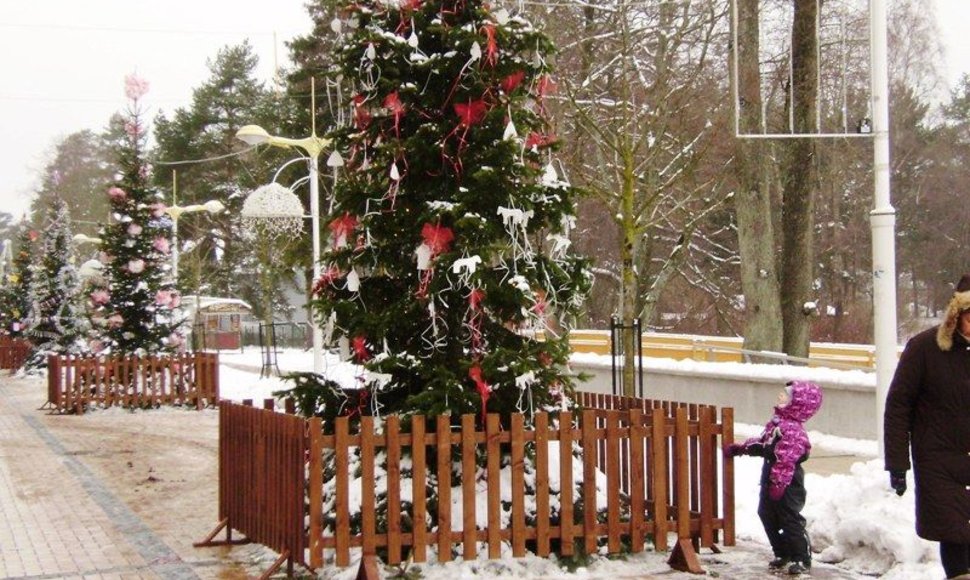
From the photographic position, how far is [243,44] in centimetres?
6688

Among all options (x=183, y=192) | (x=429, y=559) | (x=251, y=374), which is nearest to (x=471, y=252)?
(x=429, y=559)

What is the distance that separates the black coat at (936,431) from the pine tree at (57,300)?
3279 cm

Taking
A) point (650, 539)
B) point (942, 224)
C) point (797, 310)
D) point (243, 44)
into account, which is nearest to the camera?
point (650, 539)

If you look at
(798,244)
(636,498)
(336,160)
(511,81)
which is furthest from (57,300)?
(636,498)

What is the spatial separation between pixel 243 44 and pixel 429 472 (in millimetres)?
62452

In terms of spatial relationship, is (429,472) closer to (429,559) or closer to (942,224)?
(429,559)

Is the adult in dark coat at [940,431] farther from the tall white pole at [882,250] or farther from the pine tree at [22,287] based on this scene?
the pine tree at [22,287]

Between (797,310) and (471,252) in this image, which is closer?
(471,252)

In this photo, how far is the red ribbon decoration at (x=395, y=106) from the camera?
8.30 metres

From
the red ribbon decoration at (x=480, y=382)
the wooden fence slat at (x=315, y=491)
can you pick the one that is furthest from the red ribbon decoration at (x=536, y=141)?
the wooden fence slat at (x=315, y=491)

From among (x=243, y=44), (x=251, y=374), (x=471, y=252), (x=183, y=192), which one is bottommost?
(x=251, y=374)

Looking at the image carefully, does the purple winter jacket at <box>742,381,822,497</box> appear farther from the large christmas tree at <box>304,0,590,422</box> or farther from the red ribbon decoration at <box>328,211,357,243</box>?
the red ribbon decoration at <box>328,211,357,243</box>

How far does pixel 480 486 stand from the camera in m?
7.83

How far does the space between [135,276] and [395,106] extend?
56.4 ft
